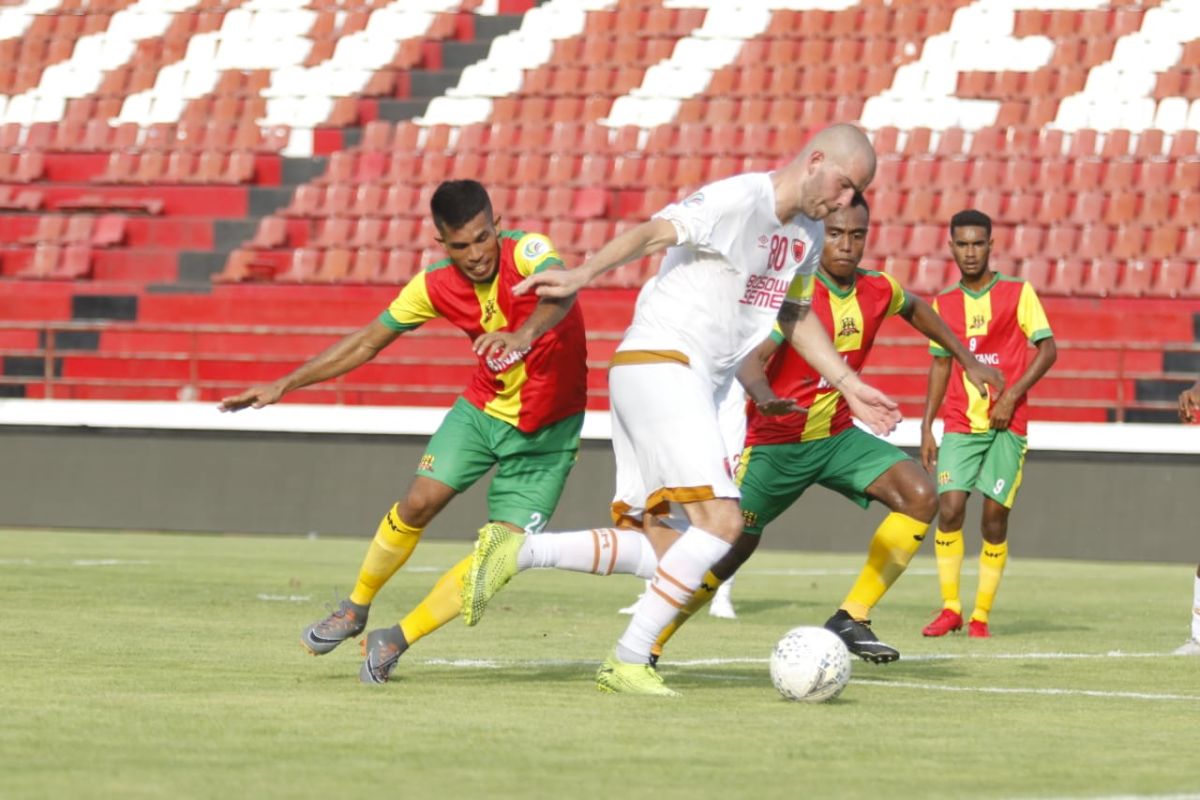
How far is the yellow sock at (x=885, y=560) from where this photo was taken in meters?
9.60

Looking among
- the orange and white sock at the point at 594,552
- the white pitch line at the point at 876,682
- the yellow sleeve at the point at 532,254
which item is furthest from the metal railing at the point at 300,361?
the yellow sleeve at the point at 532,254

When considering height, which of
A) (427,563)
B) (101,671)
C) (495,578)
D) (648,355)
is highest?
(648,355)

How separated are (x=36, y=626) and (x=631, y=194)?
1552cm

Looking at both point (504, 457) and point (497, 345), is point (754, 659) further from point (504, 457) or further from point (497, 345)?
point (497, 345)

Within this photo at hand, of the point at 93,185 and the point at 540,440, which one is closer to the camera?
the point at 540,440

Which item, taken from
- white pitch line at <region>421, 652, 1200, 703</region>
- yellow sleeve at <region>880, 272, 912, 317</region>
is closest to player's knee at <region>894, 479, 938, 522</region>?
yellow sleeve at <region>880, 272, 912, 317</region>

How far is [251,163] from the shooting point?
2731 centimetres

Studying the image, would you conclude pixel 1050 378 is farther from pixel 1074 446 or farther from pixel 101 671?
pixel 101 671

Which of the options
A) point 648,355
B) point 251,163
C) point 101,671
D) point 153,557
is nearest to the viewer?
point 648,355

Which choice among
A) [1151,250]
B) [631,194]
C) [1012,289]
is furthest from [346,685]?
[631,194]

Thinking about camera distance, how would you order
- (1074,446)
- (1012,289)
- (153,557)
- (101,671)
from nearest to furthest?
(101,671), (1012,289), (153,557), (1074,446)

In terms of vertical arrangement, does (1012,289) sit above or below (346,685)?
above

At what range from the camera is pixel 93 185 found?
1088 inches

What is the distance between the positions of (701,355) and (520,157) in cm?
1887
